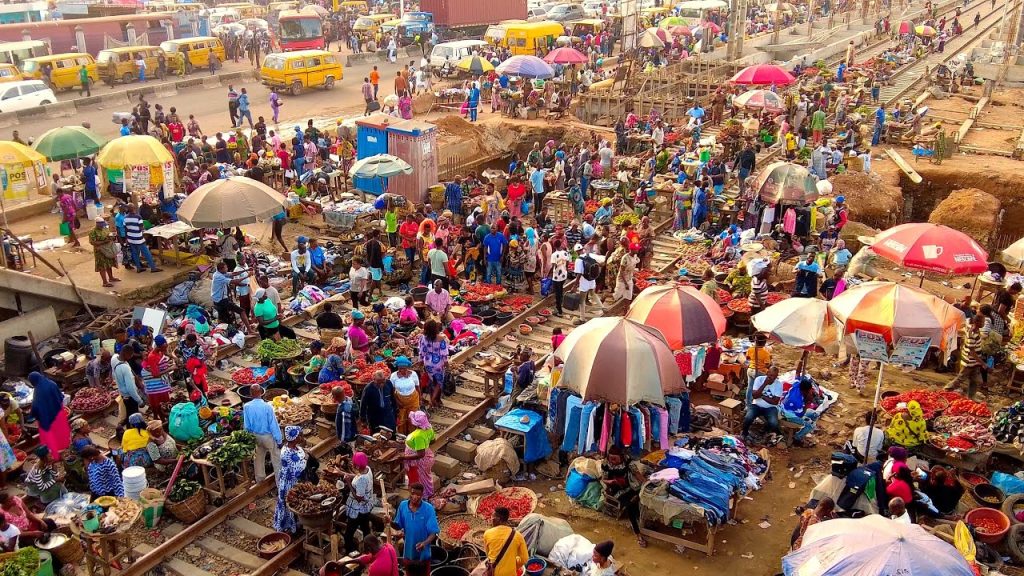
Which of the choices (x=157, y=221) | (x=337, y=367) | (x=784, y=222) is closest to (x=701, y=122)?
(x=784, y=222)

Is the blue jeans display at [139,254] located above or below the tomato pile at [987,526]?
above

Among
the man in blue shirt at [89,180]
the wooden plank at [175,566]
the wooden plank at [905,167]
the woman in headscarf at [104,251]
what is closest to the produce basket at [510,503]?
the wooden plank at [175,566]

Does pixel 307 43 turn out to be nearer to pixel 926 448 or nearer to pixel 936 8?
pixel 926 448

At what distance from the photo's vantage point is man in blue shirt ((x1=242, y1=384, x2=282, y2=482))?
10.5 m

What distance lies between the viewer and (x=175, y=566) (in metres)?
9.67

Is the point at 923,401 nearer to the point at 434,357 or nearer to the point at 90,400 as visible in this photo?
the point at 434,357

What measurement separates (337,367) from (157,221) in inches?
348

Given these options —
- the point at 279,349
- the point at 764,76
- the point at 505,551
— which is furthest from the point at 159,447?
the point at 764,76

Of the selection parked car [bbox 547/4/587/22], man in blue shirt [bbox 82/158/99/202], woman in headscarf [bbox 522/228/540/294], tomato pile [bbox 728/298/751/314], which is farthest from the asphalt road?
tomato pile [bbox 728/298/751/314]

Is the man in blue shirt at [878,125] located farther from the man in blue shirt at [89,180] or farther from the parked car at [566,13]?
the parked car at [566,13]

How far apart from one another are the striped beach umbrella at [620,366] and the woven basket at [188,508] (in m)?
4.58

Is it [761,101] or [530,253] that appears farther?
[761,101]

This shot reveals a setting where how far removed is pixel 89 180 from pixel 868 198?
19.2 metres

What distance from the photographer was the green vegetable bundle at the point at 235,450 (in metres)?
10.5
